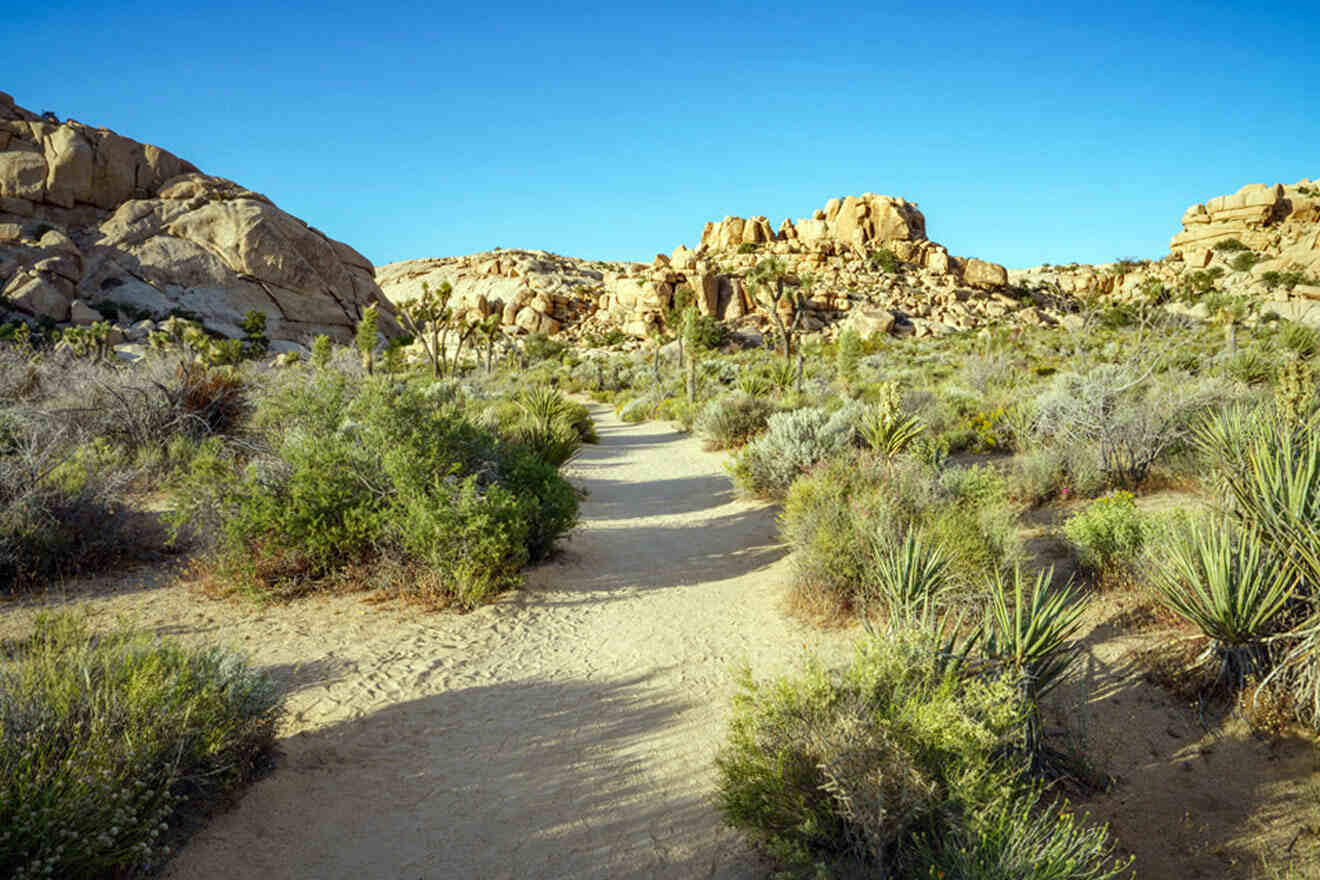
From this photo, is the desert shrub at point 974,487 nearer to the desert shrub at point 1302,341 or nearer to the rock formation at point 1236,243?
the desert shrub at point 1302,341

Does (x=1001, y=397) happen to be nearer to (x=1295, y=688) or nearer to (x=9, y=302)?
(x=1295, y=688)

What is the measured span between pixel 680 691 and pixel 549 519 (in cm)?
301

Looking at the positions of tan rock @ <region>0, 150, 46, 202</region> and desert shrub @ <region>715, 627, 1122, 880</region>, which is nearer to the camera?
desert shrub @ <region>715, 627, 1122, 880</region>

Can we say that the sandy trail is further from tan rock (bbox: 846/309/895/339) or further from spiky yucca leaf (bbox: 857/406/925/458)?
tan rock (bbox: 846/309/895/339)

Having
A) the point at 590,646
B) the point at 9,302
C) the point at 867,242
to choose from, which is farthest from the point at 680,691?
the point at 867,242

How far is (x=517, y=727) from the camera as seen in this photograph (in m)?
4.40

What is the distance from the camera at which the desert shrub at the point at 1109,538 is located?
18.2 ft

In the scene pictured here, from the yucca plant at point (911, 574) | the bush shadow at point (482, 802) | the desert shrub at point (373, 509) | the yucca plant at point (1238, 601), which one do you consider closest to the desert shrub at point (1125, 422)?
the yucca plant at point (1238, 601)

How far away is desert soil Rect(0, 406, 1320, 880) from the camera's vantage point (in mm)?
3223

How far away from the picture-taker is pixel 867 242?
68.9 m

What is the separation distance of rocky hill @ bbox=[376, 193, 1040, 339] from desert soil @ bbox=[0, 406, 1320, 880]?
164 ft

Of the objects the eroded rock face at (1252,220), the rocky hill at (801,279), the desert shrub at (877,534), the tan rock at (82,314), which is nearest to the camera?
the desert shrub at (877,534)

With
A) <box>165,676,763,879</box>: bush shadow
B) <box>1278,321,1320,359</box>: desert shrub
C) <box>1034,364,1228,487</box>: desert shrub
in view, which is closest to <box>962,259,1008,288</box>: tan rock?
<box>1278,321,1320,359</box>: desert shrub

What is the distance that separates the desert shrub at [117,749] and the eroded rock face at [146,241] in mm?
49502
